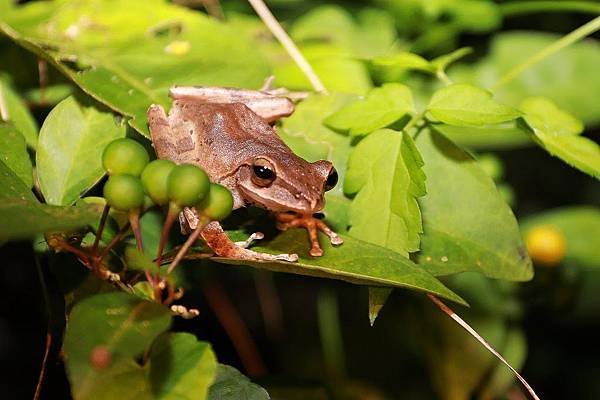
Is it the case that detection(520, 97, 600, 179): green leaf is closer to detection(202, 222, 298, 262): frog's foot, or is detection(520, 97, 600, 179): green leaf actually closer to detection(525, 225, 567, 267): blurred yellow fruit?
detection(202, 222, 298, 262): frog's foot

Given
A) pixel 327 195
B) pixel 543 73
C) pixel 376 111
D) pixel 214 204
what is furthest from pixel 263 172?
pixel 543 73

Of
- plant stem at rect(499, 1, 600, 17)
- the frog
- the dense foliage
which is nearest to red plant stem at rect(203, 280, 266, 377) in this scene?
the dense foliage

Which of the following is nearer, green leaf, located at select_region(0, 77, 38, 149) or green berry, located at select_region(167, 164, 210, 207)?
green berry, located at select_region(167, 164, 210, 207)

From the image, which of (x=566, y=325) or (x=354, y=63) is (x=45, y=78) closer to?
(x=354, y=63)

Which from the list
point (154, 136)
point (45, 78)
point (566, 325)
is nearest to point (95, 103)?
point (154, 136)

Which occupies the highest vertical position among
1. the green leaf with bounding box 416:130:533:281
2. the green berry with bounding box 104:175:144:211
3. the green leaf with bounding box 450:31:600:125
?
the green berry with bounding box 104:175:144:211

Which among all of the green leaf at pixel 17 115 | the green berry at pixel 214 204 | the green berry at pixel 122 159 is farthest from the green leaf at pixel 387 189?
the green leaf at pixel 17 115
